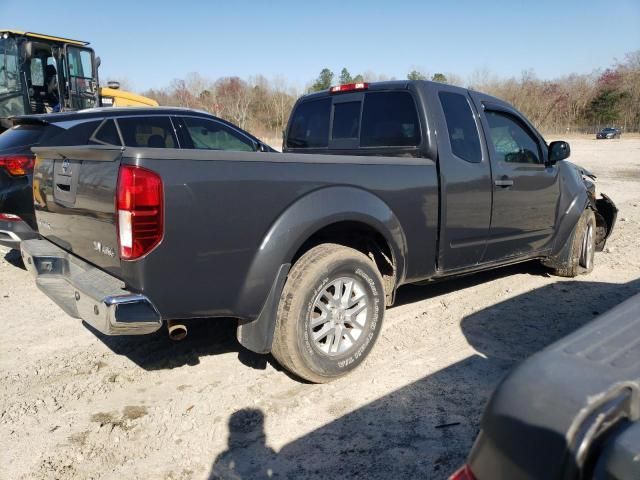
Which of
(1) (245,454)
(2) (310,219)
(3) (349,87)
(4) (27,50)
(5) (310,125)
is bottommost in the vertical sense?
(1) (245,454)

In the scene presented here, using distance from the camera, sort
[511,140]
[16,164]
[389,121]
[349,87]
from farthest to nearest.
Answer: [16,164] → [511,140] → [349,87] → [389,121]

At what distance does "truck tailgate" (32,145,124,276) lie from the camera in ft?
8.55

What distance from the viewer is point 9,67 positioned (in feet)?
36.0

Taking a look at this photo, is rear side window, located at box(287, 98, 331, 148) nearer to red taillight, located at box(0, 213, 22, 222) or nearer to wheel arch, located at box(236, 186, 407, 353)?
wheel arch, located at box(236, 186, 407, 353)

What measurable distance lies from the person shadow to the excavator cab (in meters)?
9.72

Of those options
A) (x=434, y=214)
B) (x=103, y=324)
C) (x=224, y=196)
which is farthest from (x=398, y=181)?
(x=103, y=324)

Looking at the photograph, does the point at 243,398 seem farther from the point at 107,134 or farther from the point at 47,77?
the point at 47,77

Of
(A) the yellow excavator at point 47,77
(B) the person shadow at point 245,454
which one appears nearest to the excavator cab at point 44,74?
(A) the yellow excavator at point 47,77

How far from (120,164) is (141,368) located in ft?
5.49

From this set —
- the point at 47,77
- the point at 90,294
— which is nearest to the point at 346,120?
the point at 90,294

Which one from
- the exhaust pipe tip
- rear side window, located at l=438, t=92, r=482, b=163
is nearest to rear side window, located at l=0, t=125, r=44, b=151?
the exhaust pipe tip

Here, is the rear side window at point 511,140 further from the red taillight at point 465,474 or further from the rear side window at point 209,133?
the red taillight at point 465,474

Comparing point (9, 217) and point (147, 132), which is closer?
point (9, 217)

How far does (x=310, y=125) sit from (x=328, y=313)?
240 cm
